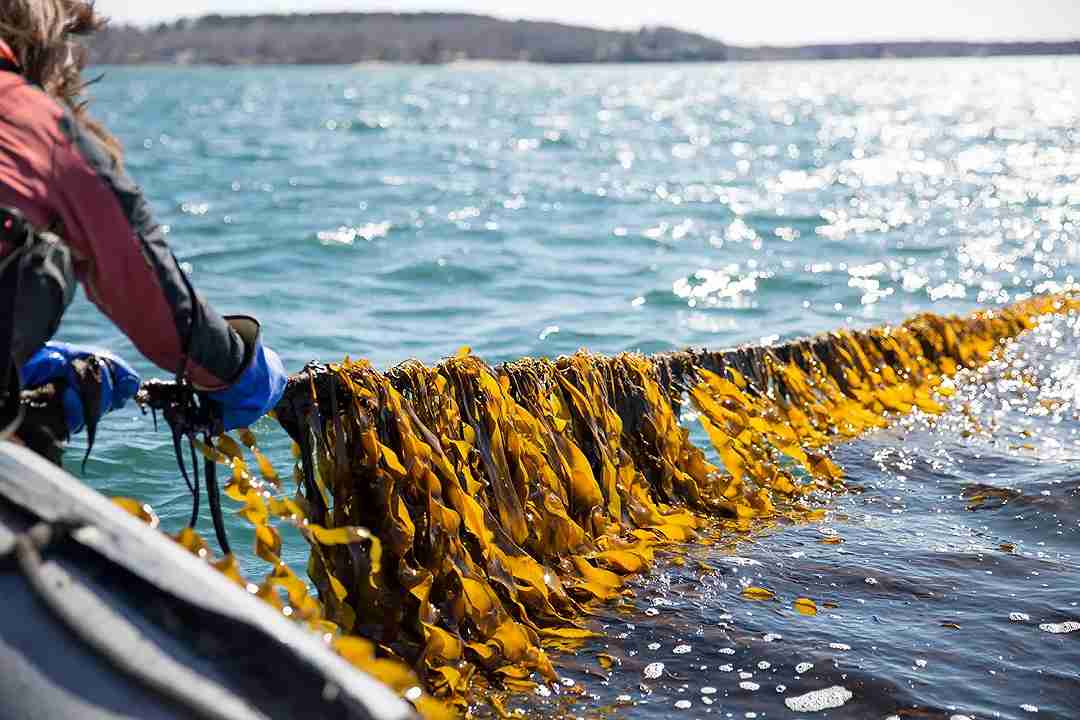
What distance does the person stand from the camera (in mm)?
2096

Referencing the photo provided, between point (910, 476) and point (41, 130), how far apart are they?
14.9 feet

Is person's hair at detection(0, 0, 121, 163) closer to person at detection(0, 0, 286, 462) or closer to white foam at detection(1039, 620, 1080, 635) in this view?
person at detection(0, 0, 286, 462)

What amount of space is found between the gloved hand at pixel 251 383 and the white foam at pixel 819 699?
1.67 m

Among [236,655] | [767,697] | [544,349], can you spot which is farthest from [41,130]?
[544,349]

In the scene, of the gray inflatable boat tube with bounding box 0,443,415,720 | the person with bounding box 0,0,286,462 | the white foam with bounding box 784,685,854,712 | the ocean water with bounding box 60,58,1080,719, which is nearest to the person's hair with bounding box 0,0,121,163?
the person with bounding box 0,0,286,462

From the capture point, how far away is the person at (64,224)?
2.10 meters

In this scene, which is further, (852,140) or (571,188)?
(852,140)

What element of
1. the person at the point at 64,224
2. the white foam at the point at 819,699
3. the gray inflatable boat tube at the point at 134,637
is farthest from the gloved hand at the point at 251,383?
the white foam at the point at 819,699

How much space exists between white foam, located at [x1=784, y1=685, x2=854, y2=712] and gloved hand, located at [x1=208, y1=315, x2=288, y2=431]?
1.67 metres

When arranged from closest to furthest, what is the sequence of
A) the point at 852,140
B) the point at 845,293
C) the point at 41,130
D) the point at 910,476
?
the point at 41,130 → the point at 910,476 → the point at 845,293 → the point at 852,140

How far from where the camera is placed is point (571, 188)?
78.2ft

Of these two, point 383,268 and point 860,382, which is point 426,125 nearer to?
point 383,268

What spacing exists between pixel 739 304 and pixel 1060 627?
886 centimetres

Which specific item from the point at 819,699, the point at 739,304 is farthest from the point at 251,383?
the point at 739,304
